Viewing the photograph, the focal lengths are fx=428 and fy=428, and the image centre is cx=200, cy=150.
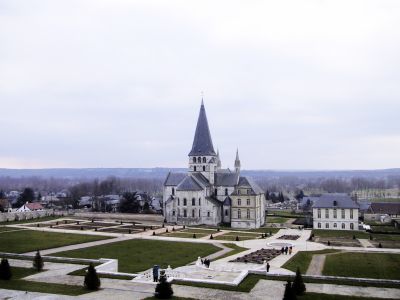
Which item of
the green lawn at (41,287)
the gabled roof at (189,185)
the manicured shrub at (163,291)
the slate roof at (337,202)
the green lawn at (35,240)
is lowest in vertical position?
the green lawn at (35,240)

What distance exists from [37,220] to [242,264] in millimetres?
46682

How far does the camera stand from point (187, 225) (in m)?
67.4

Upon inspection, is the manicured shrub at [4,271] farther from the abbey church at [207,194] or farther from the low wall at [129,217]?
the low wall at [129,217]

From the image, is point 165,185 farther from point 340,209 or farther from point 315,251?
point 315,251

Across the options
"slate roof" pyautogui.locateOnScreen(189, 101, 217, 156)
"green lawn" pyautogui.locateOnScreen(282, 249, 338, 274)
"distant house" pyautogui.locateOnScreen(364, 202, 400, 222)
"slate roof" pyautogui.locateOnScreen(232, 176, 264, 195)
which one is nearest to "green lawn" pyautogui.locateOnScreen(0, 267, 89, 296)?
"green lawn" pyautogui.locateOnScreen(282, 249, 338, 274)

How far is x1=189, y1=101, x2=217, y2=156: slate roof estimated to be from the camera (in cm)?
7312

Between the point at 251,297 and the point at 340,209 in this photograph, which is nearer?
the point at 251,297

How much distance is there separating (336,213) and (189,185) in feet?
75.7

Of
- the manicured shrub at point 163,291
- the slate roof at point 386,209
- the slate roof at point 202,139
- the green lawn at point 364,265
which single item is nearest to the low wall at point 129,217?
the slate roof at point 202,139

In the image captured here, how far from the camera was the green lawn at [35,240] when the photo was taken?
143ft

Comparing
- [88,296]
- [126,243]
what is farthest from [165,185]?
[88,296]

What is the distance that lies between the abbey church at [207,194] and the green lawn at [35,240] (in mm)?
19531

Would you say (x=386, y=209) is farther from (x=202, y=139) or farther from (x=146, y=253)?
(x=146, y=253)

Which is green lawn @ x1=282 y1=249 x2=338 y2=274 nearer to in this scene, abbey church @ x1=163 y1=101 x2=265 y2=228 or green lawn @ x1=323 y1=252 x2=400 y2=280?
green lawn @ x1=323 y1=252 x2=400 y2=280
